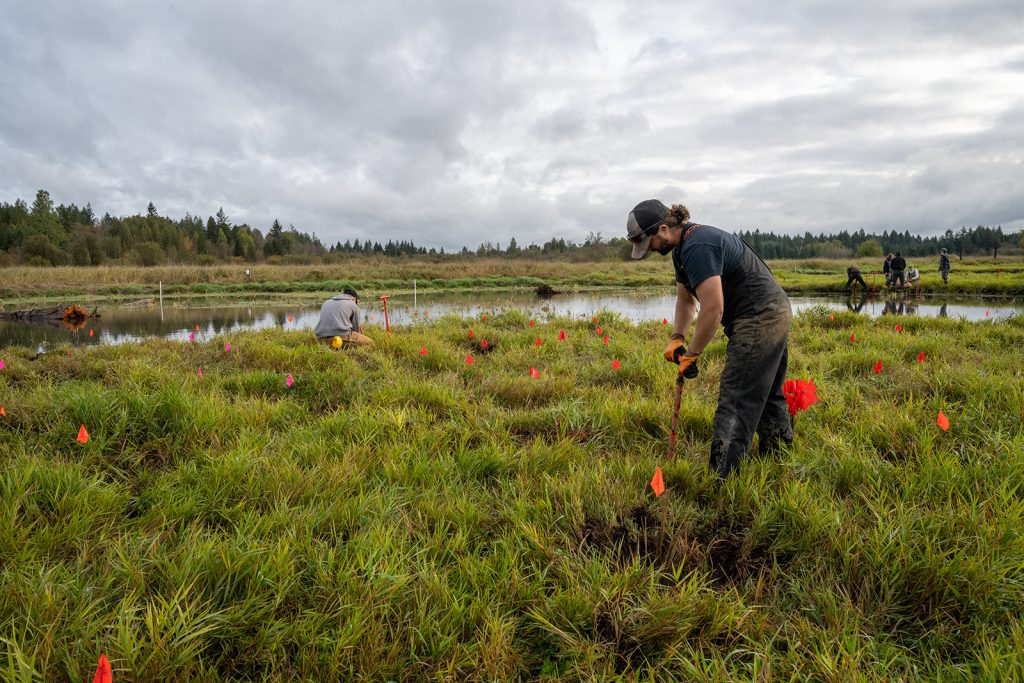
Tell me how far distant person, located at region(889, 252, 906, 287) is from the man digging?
69.5ft

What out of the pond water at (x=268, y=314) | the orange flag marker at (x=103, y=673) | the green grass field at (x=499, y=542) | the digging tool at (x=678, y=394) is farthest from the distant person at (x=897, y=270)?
the orange flag marker at (x=103, y=673)

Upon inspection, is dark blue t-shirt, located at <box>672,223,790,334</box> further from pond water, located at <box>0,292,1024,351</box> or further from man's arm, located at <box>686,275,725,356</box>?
pond water, located at <box>0,292,1024,351</box>

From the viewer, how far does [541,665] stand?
1891 millimetres

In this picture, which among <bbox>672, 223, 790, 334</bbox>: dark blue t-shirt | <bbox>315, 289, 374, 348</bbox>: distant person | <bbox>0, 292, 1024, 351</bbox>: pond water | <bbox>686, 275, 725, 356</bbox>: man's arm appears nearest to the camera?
<bbox>686, 275, 725, 356</bbox>: man's arm

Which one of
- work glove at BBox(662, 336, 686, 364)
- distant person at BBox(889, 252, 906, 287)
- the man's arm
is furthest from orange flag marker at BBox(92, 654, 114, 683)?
Answer: distant person at BBox(889, 252, 906, 287)

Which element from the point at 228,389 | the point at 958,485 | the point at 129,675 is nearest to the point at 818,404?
the point at 958,485

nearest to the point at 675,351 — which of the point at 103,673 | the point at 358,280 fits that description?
the point at 103,673

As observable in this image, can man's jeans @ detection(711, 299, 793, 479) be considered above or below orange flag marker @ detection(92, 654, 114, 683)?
above

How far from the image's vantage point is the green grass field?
1825mm

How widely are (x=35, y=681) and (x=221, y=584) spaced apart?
56 centimetres

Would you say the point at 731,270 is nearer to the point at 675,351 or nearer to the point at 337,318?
the point at 675,351

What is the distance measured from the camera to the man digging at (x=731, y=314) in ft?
10.1

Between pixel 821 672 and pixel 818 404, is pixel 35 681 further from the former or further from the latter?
pixel 818 404

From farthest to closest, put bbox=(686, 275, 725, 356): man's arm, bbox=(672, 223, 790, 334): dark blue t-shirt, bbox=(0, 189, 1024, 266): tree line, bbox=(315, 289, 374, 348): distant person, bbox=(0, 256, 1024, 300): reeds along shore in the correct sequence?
bbox=(0, 189, 1024, 266): tree line, bbox=(0, 256, 1024, 300): reeds along shore, bbox=(315, 289, 374, 348): distant person, bbox=(672, 223, 790, 334): dark blue t-shirt, bbox=(686, 275, 725, 356): man's arm
